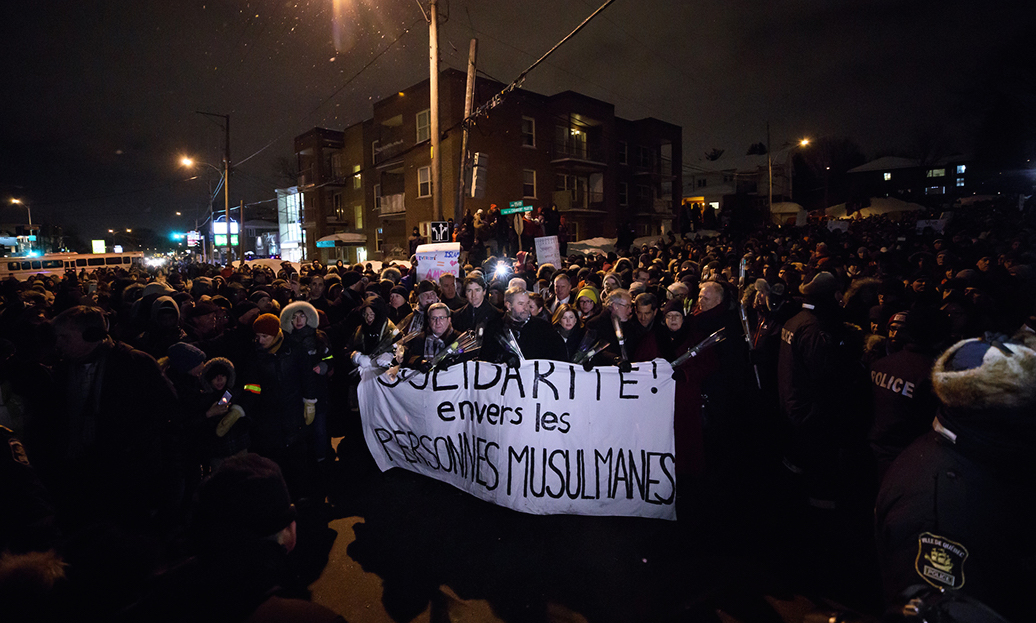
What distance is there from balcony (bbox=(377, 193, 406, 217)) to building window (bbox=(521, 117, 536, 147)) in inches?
322

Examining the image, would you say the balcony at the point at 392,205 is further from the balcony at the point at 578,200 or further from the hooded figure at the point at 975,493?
the hooded figure at the point at 975,493

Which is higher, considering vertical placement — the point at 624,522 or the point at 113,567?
the point at 113,567

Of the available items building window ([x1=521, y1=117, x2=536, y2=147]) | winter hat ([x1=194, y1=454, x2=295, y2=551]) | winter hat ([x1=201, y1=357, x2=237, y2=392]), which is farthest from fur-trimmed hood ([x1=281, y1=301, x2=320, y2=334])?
building window ([x1=521, y1=117, x2=536, y2=147])

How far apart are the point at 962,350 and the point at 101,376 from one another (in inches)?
176

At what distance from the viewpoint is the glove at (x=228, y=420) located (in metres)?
3.92

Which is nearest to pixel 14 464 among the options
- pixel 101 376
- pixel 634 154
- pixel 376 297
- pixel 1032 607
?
pixel 101 376

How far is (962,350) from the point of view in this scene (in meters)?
1.72

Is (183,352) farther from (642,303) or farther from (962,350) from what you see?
(962,350)

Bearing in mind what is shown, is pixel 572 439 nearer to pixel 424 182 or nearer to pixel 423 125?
pixel 424 182

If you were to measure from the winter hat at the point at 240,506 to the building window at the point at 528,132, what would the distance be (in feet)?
96.5

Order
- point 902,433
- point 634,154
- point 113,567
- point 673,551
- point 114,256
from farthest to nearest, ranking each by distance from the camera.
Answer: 1. point 634,154
2. point 114,256
3. point 673,551
4. point 902,433
5. point 113,567

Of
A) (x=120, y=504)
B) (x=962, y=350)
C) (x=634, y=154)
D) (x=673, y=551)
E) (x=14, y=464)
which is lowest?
(x=673, y=551)

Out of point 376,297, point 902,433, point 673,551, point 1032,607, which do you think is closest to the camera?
point 1032,607

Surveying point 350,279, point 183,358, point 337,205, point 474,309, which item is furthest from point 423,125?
point 183,358
